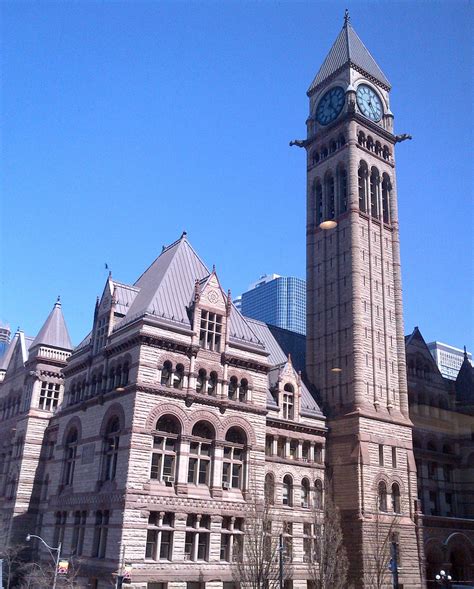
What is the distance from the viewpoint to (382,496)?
60.3 m

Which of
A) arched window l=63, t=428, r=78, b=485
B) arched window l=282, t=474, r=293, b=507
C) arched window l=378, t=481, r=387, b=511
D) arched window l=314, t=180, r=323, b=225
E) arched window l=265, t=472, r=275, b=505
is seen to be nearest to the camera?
arched window l=63, t=428, r=78, b=485

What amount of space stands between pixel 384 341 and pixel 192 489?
2899cm

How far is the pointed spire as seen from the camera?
7844 centimetres

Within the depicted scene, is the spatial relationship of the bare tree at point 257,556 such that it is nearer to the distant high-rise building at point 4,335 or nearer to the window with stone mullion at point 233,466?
the window with stone mullion at point 233,466

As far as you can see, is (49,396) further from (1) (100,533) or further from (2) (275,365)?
(1) (100,533)

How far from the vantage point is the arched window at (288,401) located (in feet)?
200

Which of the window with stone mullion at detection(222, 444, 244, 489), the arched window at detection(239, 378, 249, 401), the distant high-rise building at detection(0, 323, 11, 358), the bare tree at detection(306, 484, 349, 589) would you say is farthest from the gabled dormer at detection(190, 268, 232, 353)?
the distant high-rise building at detection(0, 323, 11, 358)

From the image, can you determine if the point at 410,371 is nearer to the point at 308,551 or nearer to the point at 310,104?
the point at 308,551

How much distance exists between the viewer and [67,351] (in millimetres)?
72312

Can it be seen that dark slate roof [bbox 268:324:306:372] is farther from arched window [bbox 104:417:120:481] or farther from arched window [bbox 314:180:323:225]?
arched window [bbox 104:417:120:481]

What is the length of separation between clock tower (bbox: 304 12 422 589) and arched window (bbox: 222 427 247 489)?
12.8m

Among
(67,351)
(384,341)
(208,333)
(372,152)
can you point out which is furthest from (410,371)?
(67,351)

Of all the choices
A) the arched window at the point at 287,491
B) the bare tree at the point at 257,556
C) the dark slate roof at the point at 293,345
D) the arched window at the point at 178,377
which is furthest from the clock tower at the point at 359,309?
the arched window at the point at 178,377

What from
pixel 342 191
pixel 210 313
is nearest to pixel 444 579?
pixel 210 313
